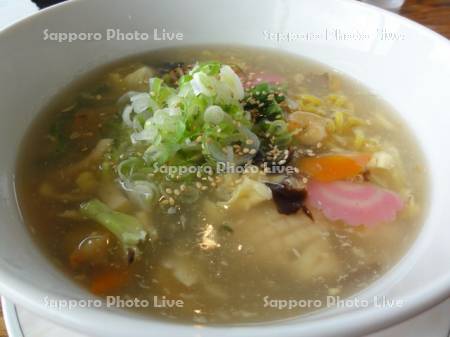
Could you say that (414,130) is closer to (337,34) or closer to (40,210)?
(337,34)

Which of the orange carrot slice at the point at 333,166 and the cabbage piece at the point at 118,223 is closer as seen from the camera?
the cabbage piece at the point at 118,223

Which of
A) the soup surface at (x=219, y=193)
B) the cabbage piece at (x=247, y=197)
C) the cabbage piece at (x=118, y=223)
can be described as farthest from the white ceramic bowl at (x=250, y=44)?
the cabbage piece at (x=247, y=197)

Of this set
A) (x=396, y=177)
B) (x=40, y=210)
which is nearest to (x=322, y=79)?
(x=396, y=177)

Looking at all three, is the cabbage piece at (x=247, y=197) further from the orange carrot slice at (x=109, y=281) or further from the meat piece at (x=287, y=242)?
the orange carrot slice at (x=109, y=281)

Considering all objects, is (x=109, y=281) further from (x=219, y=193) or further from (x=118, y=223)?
(x=219, y=193)

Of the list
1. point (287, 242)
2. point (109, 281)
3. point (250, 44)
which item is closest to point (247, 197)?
point (287, 242)

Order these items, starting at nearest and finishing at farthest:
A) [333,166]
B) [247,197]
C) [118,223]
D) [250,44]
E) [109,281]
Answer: [109,281]
[118,223]
[247,197]
[333,166]
[250,44]

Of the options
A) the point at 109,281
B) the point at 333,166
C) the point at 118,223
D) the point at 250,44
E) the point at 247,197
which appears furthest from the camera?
the point at 250,44
